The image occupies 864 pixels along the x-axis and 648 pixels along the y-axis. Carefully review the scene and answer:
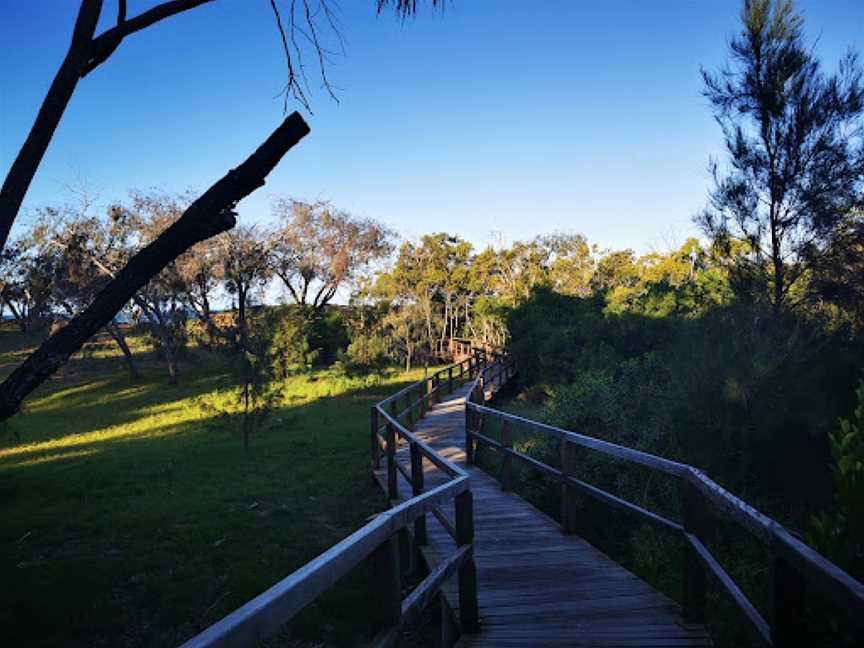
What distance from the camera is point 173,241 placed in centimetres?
348

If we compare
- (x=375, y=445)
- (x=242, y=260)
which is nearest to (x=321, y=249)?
(x=242, y=260)

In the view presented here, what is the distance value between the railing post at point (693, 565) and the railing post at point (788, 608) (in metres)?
1.26

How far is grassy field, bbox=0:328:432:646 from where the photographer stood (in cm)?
530

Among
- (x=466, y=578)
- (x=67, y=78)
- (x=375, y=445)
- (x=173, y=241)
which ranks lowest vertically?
(x=375, y=445)

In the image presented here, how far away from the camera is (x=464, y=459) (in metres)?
10.4

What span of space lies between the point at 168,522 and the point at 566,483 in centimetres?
604

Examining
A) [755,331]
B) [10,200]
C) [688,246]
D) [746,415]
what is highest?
[688,246]

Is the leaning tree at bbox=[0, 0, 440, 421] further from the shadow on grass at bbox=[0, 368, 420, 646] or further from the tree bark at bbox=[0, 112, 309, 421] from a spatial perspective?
the shadow on grass at bbox=[0, 368, 420, 646]

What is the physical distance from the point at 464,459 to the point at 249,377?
18.0ft

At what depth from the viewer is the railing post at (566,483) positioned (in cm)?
539

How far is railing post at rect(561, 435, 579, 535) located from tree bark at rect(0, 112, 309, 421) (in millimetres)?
3586

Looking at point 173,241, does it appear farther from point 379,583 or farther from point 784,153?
point 784,153

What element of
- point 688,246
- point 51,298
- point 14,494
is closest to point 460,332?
point 688,246

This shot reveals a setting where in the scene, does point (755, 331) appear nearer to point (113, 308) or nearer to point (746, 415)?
point (746, 415)
